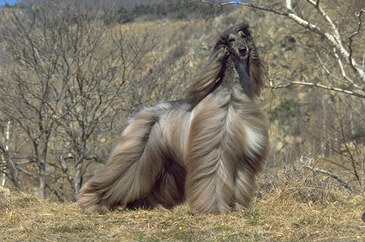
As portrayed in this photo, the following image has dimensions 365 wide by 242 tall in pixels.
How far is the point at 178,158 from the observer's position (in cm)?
576

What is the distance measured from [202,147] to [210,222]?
70 centimetres

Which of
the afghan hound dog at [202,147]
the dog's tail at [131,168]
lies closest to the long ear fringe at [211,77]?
the afghan hound dog at [202,147]

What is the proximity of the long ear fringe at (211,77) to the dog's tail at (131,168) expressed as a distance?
1.53ft

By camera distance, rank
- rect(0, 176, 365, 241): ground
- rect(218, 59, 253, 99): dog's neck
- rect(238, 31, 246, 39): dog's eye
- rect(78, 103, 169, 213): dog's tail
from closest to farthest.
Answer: rect(0, 176, 365, 241): ground < rect(218, 59, 253, 99): dog's neck < rect(238, 31, 246, 39): dog's eye < rect(78, 103, 169, 213): dog's tail

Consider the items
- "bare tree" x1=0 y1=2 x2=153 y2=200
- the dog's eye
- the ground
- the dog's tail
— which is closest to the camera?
the ground

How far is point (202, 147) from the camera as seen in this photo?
209 inches

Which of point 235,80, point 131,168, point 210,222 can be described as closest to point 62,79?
point 131,168

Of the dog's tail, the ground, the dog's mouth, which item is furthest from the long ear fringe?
the ground

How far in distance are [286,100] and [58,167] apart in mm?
27806

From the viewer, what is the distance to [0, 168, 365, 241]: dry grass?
14.9 feet

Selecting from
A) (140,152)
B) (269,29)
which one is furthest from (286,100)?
(140,152)

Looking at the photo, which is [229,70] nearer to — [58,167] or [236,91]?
[236,91]

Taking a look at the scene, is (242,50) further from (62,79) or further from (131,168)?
(62,79)

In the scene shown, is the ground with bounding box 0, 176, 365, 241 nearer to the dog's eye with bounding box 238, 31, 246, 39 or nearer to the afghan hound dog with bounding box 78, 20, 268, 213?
the afghan hound dog with bounding box 78, 20, 268, 213
